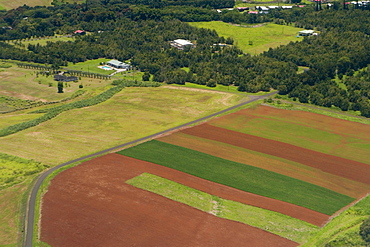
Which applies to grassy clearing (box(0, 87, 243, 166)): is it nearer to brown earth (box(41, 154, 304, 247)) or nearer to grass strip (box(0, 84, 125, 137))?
grass strip (box(0, 84, 125, 137))

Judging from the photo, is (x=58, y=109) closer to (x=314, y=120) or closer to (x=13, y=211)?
(x=13, y=211)

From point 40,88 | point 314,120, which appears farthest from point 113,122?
point 314,120

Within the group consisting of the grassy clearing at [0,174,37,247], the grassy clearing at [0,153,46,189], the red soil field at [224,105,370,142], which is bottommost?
the grassy clearing at [0,174,37,247]

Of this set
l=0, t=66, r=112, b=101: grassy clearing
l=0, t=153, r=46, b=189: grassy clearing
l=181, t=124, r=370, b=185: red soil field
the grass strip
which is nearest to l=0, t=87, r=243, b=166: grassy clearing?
the grass strip

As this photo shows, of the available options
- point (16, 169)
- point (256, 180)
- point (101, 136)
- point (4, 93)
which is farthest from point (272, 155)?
point (4, 93)

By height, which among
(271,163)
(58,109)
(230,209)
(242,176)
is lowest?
(230,209)

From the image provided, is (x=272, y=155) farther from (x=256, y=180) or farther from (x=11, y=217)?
(x=11, y=217)

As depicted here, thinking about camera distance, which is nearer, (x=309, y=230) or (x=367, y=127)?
(x=309, y=230)
